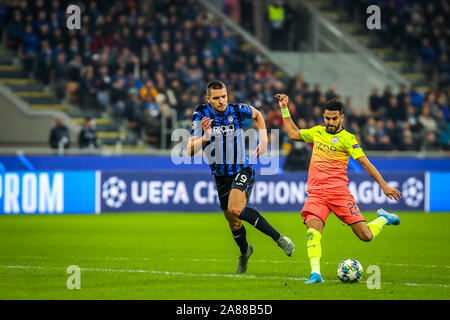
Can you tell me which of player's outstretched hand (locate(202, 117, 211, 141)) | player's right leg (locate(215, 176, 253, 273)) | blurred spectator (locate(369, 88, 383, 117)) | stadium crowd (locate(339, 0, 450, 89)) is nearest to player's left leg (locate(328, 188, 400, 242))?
player's right leg (locate(215, 176, 253, 273))

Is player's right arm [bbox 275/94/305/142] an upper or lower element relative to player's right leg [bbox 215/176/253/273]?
upper

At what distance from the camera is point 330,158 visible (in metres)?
9.69

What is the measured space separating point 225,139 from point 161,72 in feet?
48.6

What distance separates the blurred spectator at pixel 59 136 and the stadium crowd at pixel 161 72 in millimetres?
2009

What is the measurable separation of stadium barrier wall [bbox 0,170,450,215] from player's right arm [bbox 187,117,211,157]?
34.0 ft

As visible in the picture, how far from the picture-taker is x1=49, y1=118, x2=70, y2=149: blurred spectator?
72.8ft

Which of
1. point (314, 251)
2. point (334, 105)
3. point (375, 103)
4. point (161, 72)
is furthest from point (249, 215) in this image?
point (375, 103)

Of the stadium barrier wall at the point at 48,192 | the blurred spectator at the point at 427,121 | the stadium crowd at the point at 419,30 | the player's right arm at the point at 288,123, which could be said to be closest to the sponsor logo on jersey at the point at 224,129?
the player's right arm at the point at 288,123

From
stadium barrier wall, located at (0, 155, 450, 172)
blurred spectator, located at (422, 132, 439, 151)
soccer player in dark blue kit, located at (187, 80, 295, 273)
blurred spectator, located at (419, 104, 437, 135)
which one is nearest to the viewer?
soccer player in dark blue kit, located at (187, 80, 295, 273)

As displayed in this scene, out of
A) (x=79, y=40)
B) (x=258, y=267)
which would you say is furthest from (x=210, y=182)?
(x=258, y=267)

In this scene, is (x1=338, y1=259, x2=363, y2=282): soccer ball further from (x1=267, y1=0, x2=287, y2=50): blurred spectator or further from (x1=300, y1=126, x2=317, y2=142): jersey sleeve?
(x1=267, y1=0, x2=287, y2=50): blurred spectator

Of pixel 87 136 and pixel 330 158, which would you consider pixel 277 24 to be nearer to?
pixel 87 136

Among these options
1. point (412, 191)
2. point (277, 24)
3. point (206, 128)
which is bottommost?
point (412, 191)

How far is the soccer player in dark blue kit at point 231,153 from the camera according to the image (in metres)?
10.1
